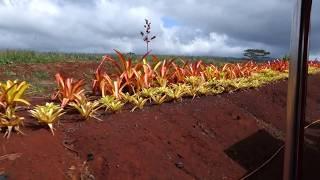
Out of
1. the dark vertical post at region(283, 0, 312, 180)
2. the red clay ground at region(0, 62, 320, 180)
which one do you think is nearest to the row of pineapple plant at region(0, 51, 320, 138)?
the red clay ground at region(0, 62, 320, 180)

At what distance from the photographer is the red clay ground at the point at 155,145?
4.61m

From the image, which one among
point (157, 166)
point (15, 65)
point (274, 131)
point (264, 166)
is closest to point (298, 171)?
point (157, 166)

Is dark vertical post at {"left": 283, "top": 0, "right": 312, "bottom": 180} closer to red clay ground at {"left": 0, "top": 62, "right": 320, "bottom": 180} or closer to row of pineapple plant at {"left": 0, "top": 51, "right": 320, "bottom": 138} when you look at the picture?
red clay ground at {"left": 0, "top": 62, "right": 320, "bottom": 180}

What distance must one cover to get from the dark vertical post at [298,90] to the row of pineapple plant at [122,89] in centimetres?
361

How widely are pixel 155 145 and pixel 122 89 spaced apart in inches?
65.7

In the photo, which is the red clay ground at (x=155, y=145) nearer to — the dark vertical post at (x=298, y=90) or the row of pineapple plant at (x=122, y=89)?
the row of pineapple plant at (x=122, y=89)

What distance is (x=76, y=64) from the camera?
13984 millimetres

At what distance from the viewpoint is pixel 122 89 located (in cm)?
681

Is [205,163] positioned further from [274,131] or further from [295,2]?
[295,2]

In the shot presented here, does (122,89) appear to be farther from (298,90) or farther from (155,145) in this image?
(298,90)

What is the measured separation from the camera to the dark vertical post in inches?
59.6

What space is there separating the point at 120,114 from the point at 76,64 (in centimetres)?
849

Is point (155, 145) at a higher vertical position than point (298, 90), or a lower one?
lower

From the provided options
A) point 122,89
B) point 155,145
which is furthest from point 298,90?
point 122,89
